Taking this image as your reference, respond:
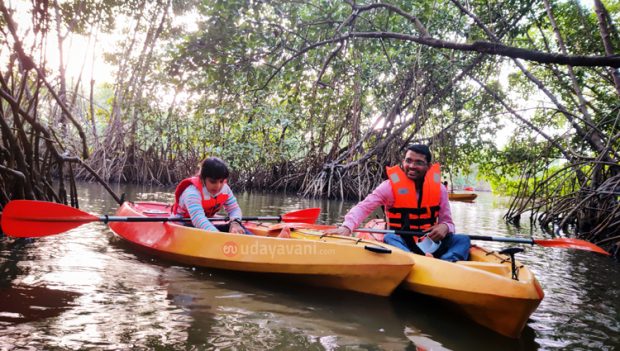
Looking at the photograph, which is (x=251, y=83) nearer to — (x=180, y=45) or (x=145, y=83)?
(x=180, y=45)

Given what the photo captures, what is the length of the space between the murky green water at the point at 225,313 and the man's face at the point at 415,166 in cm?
91

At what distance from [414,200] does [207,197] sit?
5.78ft

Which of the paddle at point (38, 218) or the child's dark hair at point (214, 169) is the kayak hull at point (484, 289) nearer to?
the child's dark hair at point (214, 169)

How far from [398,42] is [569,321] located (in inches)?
233

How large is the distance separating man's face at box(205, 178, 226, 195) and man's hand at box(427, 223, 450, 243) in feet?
5.72

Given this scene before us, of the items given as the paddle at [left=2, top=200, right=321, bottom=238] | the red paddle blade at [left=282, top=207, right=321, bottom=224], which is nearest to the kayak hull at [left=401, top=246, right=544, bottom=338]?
the paddle at [left=2, top=200, right=321, bottom=238]

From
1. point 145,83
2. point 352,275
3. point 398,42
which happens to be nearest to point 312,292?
point 352,275

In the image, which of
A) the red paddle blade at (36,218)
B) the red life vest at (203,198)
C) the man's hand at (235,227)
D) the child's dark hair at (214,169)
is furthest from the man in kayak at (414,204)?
the red paddle blade at (36,218)

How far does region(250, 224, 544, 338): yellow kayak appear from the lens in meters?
2.34

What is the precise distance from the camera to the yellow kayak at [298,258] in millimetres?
2842

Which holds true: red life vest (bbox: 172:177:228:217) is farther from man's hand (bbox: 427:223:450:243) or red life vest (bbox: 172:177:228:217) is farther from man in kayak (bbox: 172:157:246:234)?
man's hand (bbox: 427:223:450:243)

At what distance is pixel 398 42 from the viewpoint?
7.79 metres

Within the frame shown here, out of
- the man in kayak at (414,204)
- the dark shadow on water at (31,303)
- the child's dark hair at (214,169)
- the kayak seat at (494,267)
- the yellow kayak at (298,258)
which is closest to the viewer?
the dark shadow on water at (31,303)

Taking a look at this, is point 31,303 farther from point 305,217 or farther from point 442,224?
point 305,217
